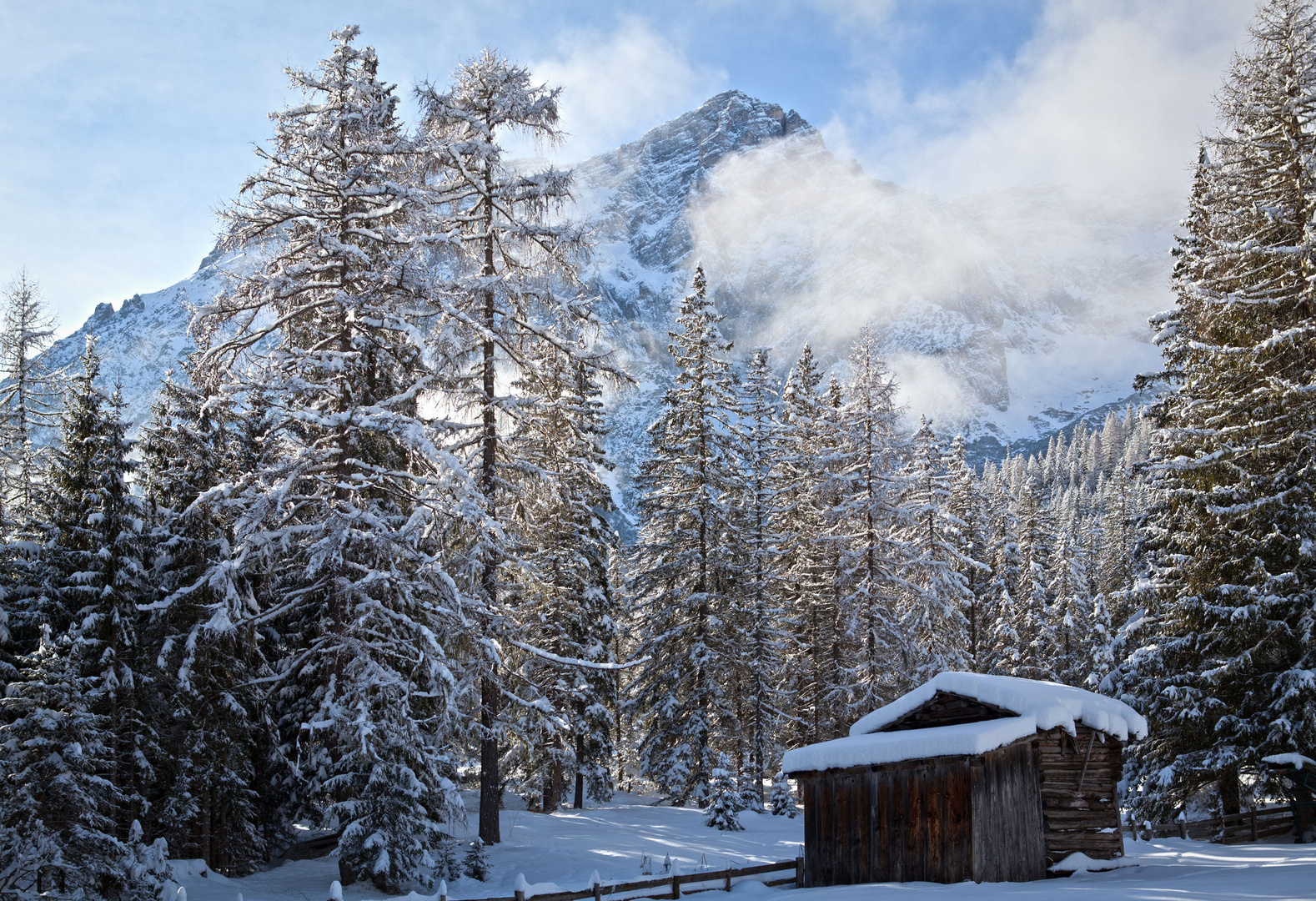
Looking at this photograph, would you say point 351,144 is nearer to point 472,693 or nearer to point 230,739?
point 472,693

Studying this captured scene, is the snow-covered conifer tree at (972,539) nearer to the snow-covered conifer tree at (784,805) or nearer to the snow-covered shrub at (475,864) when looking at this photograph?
the snow-covered conifer tree at (784,805)

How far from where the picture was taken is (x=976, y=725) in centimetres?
1606

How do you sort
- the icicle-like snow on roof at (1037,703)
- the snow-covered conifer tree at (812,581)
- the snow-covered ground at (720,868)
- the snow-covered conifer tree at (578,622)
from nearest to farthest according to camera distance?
the snow-covered ground at (720,868)
the icicle-like snow on roof at (1037,703)
the snow-covered conifer tree at (578,622)
the snow-covered conifer tree at (812,581)

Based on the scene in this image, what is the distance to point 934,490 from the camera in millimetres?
35469

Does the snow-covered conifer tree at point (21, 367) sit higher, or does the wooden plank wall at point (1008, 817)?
the snow-covered conifer tree at point (21, 367)

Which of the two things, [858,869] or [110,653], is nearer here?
[858,869]

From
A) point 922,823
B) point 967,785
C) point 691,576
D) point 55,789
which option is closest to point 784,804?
point 691,576

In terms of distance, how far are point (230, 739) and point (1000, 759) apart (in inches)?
628

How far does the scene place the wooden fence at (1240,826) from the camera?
19.9 metres

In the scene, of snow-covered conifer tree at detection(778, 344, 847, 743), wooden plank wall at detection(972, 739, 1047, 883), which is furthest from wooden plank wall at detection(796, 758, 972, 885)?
snow-covered conifer tree at detection(778, 344, 847, 743)

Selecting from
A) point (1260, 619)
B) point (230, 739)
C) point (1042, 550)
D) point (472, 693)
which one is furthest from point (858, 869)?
point (1042, 550)

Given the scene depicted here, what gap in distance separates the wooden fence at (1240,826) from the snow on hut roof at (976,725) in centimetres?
404

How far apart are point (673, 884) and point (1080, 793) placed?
27.3ft

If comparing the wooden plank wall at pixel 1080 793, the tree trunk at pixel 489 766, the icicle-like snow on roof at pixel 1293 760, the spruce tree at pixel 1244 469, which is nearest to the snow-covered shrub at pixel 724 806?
the tree trunk at pixel 489 766
